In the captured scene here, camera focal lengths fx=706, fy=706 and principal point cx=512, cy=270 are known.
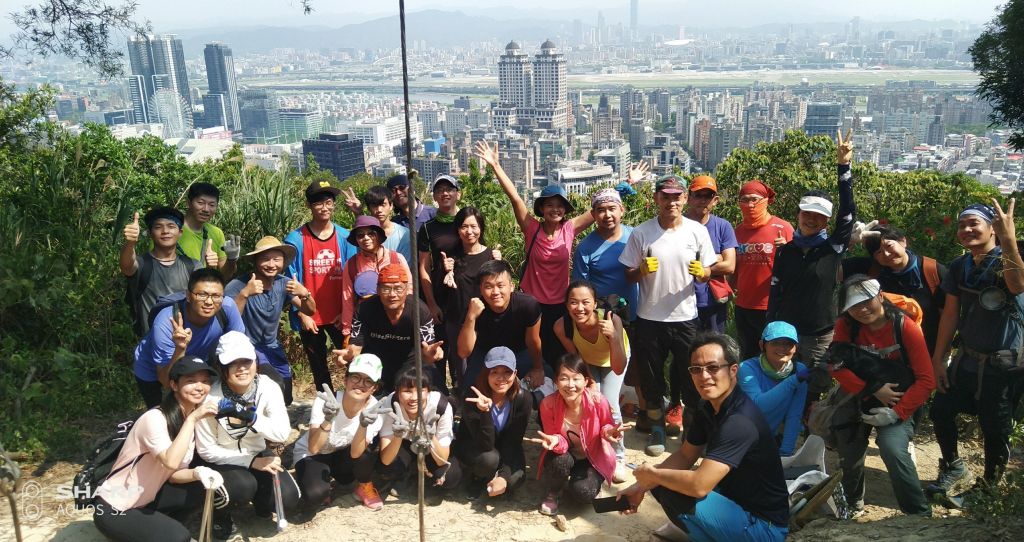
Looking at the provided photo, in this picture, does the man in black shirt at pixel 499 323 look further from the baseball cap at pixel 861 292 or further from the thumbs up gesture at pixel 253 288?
the baseball cap at pixel 861 292

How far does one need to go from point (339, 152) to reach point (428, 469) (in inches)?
4447

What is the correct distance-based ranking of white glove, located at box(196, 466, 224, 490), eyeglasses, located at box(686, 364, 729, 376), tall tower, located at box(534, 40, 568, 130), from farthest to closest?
1. tall tower, located at box(534, 40, 568, 130)
2. white glove, located at box(196, 466, 224, 490)
3. eyeglasses, located at box(686, 364, 729, 376)

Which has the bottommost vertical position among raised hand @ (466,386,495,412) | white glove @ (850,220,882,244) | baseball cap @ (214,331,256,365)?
raised hand @ (466,386,495,412)

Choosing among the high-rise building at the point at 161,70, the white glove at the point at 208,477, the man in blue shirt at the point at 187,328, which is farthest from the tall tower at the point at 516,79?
the white glove at the point at 208,477

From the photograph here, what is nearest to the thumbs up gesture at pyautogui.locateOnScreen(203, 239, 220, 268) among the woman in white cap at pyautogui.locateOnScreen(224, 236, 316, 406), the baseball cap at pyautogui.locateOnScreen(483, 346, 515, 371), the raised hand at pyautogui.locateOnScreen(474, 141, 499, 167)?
the woman in white cap at pyautogui.locateOnScreen(224, 236, 316, 406)

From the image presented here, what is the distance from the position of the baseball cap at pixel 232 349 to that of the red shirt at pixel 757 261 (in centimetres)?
320

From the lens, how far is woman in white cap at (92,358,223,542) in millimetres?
3477

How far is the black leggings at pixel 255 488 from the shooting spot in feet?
12.3

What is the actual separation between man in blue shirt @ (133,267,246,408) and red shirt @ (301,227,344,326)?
0.80 meters

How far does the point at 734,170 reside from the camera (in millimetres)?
7332

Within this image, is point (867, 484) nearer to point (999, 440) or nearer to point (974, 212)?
point (999, 440)

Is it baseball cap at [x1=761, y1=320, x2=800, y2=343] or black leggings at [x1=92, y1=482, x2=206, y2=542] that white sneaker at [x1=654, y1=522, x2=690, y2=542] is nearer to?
baseball cap at [x1=761, y1=320, x2=800, y2=343]

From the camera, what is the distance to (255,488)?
12.5 feet

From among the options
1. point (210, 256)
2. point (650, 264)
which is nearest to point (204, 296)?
point (210, 256)
